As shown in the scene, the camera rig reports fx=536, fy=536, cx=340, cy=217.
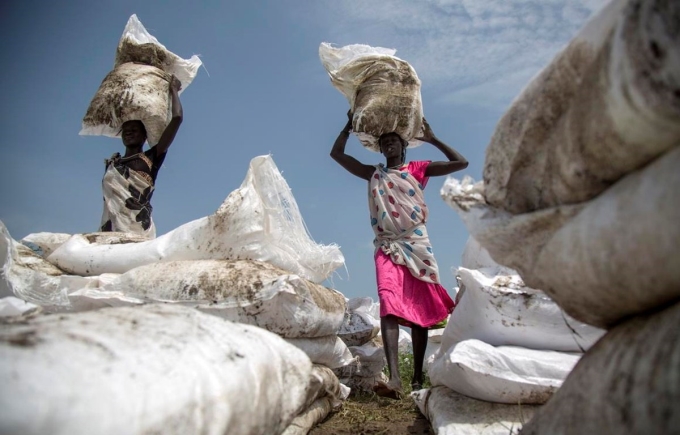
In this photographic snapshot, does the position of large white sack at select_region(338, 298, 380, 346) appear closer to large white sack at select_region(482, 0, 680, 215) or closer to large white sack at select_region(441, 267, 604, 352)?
large white sack at select_region(441, 267, 604, 352)

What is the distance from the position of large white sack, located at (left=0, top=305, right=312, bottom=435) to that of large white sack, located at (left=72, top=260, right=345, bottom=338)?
930mm

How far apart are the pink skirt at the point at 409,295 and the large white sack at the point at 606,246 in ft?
7.54

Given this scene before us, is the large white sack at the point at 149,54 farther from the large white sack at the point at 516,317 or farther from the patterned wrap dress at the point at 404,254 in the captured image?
the large white sack at the point at 516,317

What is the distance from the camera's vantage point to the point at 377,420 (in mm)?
2609

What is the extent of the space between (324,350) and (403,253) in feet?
4.11

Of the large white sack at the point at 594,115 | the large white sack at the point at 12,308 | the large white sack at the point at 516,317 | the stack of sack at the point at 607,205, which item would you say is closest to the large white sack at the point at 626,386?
the stack of sack at the point at 607,205

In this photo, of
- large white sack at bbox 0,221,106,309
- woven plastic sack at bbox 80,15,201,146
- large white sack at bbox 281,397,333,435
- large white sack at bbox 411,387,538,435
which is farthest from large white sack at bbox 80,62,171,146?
large white sack at bbox 411,387,538,435

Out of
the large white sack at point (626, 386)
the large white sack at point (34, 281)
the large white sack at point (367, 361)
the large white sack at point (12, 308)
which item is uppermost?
the large white sack at point (12, 308)

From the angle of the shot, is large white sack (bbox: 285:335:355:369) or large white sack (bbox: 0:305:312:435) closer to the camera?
large white sack (bbox: 0:305:312:435)

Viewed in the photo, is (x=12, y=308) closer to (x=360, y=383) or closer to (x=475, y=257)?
(x=475, y=257)

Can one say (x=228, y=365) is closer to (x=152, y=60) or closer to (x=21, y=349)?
(x=21, y=349)

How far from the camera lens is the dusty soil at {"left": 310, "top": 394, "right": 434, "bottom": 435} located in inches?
91.7

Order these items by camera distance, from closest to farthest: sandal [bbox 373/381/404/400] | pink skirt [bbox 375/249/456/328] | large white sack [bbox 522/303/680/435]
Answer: large white sack [bbox 522/303/680/435] < sandal [bbox 373/381/404/400] < pink skirt [bbox 375/249/456/328]

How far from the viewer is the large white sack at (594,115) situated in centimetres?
68
